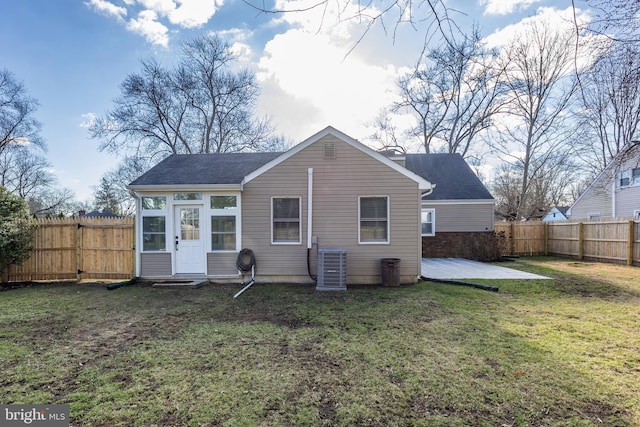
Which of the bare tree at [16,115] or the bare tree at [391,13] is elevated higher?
the bare tree at [16,115]

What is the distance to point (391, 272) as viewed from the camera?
24.5 feet

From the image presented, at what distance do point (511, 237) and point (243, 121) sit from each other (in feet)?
62.4

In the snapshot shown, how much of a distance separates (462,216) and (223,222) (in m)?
11.0

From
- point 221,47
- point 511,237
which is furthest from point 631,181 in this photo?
point 221,47

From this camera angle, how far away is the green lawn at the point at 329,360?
2.42m

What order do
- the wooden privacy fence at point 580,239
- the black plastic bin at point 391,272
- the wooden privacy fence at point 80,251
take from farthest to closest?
the wooden privacy fence at point 580,239 → the wooden privacy fence at point 80,251 → the black plastic bin at point 391,272

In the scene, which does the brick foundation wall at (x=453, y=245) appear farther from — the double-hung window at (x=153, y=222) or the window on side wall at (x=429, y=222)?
the double-hung window at (x=153, y=222)

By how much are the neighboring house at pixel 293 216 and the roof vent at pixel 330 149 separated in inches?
1.1

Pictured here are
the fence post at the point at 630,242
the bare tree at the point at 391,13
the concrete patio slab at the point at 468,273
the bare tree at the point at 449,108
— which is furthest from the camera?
the bare tree at the point at 449,108

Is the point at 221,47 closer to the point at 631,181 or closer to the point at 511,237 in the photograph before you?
the point at 511,237

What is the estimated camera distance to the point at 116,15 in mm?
9523

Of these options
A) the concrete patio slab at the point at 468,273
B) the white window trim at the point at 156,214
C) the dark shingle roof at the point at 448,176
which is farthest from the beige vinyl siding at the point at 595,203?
the white window trim at the point at 156,214

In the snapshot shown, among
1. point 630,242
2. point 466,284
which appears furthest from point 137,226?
point 630,242

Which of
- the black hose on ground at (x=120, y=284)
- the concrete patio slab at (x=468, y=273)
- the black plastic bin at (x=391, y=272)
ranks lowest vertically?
the concrete patio slab at (x=468, y=273)
